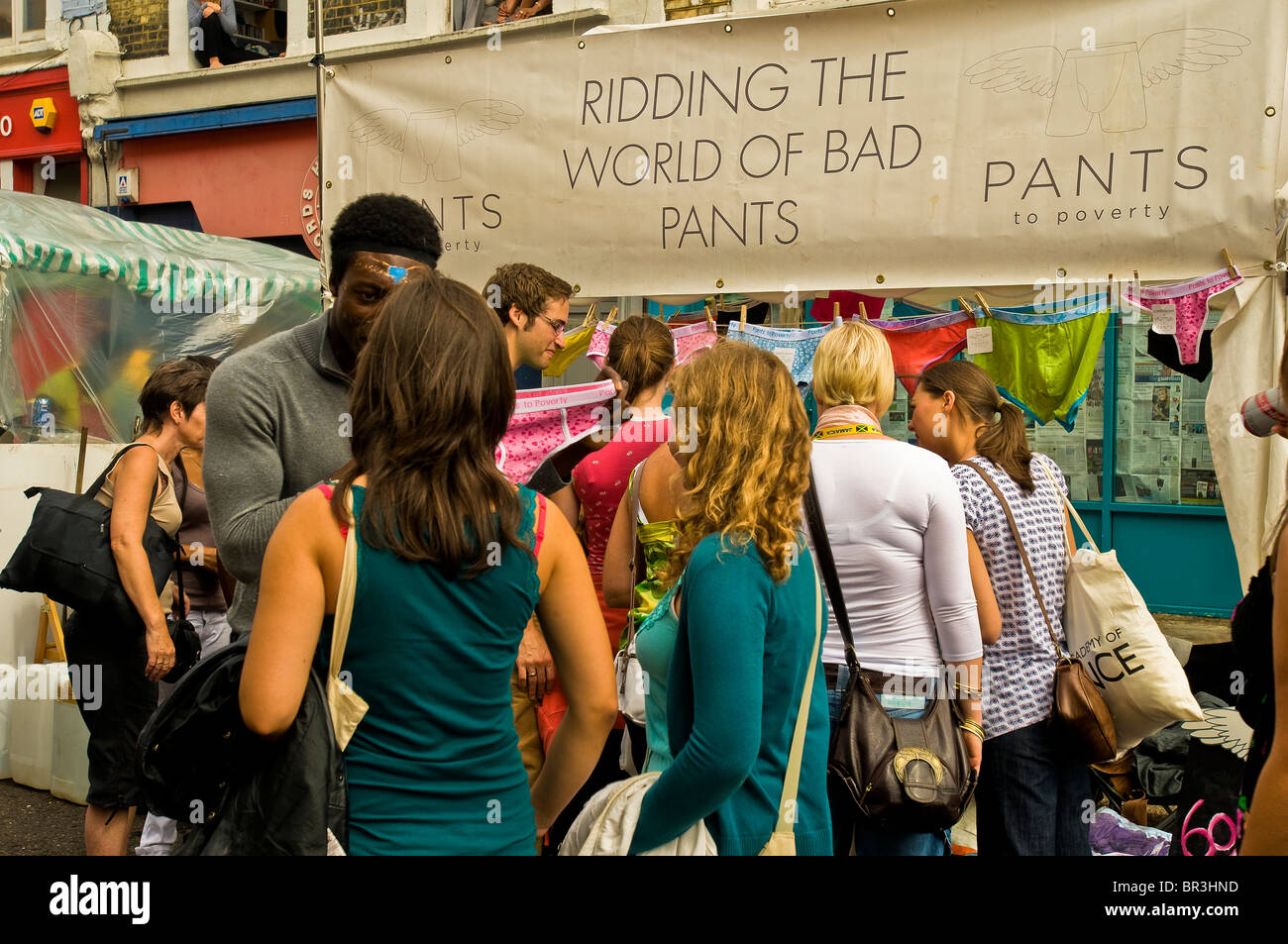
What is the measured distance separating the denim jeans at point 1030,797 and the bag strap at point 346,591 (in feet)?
7.40

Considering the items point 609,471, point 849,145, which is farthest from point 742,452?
point 849,145

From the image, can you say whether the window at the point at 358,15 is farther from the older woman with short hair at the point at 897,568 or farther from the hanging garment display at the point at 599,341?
the older woman with short hair at the point at 897,568

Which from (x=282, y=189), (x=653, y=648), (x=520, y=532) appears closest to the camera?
(x=520, y=532)

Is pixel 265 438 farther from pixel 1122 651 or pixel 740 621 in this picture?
pixel 1122 651

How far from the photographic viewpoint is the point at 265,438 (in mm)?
2303

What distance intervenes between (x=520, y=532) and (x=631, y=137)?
360 cm

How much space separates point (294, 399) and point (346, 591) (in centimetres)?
78

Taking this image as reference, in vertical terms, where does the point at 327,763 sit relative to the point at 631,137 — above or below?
below

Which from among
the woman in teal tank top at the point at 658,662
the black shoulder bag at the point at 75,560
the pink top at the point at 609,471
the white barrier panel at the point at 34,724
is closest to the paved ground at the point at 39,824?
the white barrier panel at the point at 34,724

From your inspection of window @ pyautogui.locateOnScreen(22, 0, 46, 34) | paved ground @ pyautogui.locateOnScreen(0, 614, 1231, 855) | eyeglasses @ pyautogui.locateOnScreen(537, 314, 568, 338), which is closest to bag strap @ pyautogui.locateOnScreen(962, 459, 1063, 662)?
eyeglasses @ pyautogui.locateOnScreen(537, 314, 568, 338)

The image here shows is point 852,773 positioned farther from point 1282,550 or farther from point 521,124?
point 521,124

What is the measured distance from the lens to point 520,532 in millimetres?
1869

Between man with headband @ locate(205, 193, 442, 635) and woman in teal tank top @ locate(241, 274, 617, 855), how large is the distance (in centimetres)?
49
